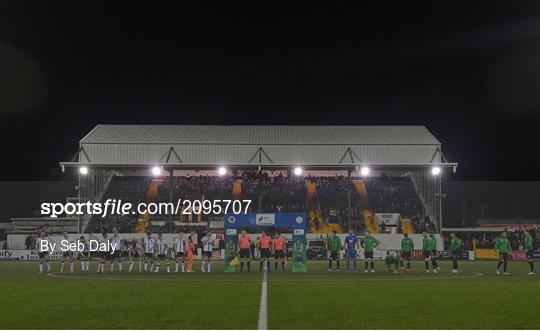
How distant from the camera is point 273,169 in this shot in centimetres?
7462

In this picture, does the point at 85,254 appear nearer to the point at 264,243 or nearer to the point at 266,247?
the point at 264,243

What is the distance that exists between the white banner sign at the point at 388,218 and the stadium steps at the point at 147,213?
22454 mm

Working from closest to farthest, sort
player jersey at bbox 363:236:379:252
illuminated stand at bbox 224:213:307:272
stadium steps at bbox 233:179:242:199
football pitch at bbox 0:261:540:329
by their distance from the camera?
football pitch at bbox 0:261:540:329 → player jersey at bbox 363:236:379:252 → illuminated stand at bbox 224:213:307:272 → stadium steps at bbox 233:179:242:199

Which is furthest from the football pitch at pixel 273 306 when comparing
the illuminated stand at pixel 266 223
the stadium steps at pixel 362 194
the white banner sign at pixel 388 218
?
the stadium steps at pixel 362 194

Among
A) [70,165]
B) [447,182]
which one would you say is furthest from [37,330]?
[447,182]

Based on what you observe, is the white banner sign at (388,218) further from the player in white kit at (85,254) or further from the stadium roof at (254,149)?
the player in white kit at (85,254)

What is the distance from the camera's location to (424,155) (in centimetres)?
7612

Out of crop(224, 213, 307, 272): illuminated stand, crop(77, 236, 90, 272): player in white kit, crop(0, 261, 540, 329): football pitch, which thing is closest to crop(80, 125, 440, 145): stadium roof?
crop(224, 213, 307, 272): illuminated stand

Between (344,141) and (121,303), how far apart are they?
5623cm

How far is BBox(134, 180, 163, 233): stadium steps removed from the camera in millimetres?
72312

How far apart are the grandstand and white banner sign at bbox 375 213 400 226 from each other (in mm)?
423

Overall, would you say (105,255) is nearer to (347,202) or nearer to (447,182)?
(347,202)

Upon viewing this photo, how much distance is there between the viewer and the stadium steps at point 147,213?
72.3 metres

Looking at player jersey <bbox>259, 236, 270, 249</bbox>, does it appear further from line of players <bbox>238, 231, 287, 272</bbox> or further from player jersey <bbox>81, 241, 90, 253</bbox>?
player jersey <bbox>81, 241, 90, 253</bbox>
